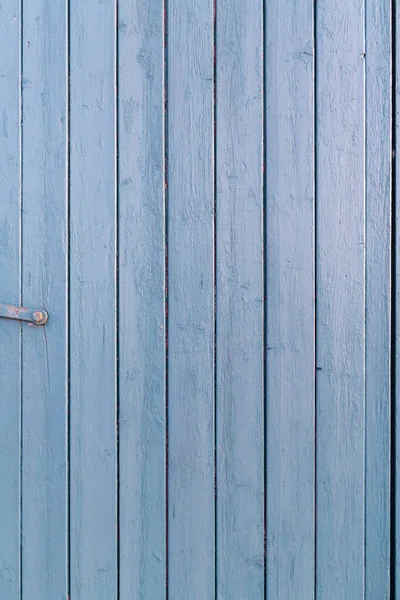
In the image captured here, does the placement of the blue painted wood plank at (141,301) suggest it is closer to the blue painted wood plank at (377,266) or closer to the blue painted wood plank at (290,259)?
the blue painted wood plank at (290,259)

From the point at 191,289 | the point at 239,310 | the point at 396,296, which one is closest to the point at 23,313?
the point at 191,289

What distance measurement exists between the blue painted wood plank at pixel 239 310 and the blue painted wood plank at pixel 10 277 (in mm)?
461

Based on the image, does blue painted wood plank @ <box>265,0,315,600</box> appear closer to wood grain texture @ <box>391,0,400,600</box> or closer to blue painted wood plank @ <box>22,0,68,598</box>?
wood grain texture @ <box>391,0,400,600</box>

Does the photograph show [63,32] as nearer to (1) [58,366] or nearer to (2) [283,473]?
(1) [58,366]

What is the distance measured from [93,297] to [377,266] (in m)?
0.65

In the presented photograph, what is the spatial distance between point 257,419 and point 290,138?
64 centimetres

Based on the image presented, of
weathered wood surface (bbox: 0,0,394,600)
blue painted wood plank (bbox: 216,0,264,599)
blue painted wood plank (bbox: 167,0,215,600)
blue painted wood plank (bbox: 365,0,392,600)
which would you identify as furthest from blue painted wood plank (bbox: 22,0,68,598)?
blue painted wood plank (bbox: 365,0,392,600)

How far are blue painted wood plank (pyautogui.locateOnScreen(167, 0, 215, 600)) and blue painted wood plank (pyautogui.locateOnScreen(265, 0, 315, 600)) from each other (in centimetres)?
14

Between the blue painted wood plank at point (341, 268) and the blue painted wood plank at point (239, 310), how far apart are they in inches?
5.4

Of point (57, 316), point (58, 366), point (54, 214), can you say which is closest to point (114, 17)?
point (54, 214)

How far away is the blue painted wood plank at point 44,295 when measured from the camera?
4.24ft

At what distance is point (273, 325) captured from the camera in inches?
50.3

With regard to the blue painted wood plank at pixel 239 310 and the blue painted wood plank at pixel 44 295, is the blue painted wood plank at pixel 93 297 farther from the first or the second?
the blue painted wood plank at pixel 239 310

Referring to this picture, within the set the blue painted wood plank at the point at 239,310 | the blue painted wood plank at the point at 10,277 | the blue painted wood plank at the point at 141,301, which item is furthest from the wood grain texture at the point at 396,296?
the blue painted wood plank at the point at 10,277
